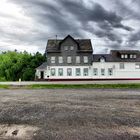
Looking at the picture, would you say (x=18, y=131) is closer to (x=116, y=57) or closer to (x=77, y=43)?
(x=77, y=43)

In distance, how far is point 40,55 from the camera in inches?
2832

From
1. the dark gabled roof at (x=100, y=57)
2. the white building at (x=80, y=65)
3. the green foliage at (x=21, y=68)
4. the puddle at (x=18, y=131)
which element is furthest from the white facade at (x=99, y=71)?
the puddle at (x=18, y=131)

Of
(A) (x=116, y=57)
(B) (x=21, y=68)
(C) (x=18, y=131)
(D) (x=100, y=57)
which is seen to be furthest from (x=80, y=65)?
(C) (x=18, y=131)

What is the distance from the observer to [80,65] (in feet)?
189

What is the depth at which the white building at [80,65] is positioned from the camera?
2265 inches

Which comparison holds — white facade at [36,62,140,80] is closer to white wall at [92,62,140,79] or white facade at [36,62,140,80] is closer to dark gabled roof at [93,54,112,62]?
white wall at [92,62,140,79]

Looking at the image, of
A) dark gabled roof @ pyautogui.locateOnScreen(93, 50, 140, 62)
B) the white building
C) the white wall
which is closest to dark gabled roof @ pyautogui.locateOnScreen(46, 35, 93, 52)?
the white building

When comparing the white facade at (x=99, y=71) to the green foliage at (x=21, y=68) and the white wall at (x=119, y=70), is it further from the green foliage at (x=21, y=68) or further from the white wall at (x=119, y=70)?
the green foliage at (x=21, y=68)

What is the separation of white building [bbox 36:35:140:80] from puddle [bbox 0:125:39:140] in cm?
4960

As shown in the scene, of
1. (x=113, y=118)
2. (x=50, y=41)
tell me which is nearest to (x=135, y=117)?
(x=113, y=118)

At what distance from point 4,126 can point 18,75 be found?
59.6 m

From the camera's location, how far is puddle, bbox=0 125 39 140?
250 inches

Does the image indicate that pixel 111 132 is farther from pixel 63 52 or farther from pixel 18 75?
pixel 18 75

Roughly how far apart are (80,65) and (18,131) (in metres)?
51.0
